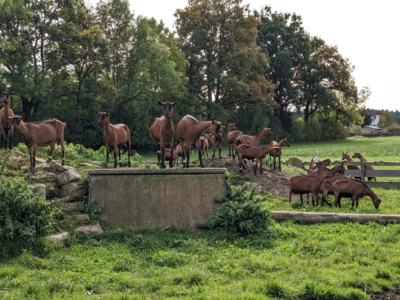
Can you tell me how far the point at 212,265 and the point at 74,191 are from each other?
14.7 feet

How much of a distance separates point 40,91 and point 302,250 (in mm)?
25748

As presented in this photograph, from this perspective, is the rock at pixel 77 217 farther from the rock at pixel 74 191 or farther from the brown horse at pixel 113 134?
the brown horse at pixel 113 134

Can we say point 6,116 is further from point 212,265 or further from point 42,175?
point 212,265

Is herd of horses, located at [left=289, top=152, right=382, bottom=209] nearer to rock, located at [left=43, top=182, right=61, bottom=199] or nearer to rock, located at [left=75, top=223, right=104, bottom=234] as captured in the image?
rock, located at [left=75, top=223, right=104, bottom=234]

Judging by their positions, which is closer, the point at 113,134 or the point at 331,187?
the point at 331,187

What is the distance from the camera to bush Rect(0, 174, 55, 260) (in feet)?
23.5

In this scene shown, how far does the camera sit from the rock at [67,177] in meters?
10.1

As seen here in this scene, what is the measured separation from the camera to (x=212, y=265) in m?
6.82

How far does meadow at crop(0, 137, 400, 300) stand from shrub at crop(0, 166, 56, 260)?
0.31m

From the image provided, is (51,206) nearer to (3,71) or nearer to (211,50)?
(3,71)

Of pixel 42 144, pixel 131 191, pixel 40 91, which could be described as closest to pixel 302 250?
pixel 131 191

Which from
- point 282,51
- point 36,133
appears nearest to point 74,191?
point 36,133

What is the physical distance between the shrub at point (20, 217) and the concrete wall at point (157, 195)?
1.59m

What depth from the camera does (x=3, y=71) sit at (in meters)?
28.6
